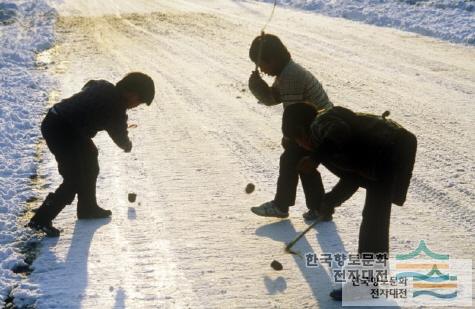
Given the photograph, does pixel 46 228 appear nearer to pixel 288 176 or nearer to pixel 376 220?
pixel 288 176

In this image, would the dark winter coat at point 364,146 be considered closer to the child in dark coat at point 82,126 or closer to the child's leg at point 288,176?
the child's leg at point 288,176

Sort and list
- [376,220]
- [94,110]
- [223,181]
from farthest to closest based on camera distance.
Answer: [223,181], [94,110], [376,220]

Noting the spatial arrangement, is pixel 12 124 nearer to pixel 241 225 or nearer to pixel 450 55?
pixel 241 225

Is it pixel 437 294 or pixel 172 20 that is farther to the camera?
pixel 172 20

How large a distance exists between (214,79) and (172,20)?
676 cm

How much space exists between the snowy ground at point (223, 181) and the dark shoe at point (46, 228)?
0.21 feet

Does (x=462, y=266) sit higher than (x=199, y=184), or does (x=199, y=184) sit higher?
(x=462, y=266)

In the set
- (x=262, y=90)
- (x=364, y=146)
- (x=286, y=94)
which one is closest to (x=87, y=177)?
(x=262, y=90)

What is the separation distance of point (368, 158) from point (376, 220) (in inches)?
16.4

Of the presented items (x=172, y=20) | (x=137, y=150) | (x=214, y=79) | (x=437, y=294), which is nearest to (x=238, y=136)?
(x=137, y=150)

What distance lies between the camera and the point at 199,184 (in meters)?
5.67

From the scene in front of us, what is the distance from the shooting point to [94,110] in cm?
456

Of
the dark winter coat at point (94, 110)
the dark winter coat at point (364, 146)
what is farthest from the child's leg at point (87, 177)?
the dark winter coat at point (364, 146)

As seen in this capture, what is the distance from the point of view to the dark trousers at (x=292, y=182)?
15.1ft
